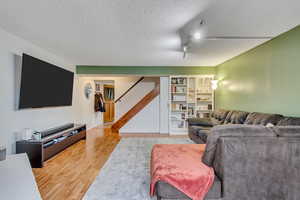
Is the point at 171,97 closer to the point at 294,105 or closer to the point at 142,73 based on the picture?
the point at 142,73

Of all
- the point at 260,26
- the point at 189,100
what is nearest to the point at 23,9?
the point at 260,26

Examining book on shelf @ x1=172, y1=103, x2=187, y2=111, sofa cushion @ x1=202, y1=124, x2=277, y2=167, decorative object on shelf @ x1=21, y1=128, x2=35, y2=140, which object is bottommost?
decorative object on shelf @ x1=21, y1=128, x2=35, y2=140

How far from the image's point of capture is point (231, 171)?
1.76 meters

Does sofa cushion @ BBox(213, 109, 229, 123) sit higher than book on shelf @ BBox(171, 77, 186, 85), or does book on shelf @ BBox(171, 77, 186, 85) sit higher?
book on shelf @ BBox(171, 77, 186, 85)

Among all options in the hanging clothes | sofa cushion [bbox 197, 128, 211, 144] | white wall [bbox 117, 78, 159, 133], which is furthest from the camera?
the hanging clothes

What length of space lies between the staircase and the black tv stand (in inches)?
79.4

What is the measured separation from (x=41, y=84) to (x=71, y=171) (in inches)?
74.7

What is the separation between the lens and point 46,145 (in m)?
3.45

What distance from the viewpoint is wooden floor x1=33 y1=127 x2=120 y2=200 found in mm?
2328

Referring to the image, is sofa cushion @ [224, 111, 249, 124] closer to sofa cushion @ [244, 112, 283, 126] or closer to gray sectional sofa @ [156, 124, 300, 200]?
sofa cushion @ [244, 112, 283, 126]

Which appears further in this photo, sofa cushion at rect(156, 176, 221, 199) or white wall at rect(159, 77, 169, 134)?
white wall at rect(159, 77, 169, 134)

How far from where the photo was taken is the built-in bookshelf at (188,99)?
6262 millimetres

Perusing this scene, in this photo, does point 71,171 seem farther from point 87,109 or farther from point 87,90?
point 87,90

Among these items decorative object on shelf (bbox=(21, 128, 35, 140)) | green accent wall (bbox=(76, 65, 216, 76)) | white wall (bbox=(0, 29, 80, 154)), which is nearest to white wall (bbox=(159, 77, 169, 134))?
green accent wall (bbox=(76, 65, 216, 76))
